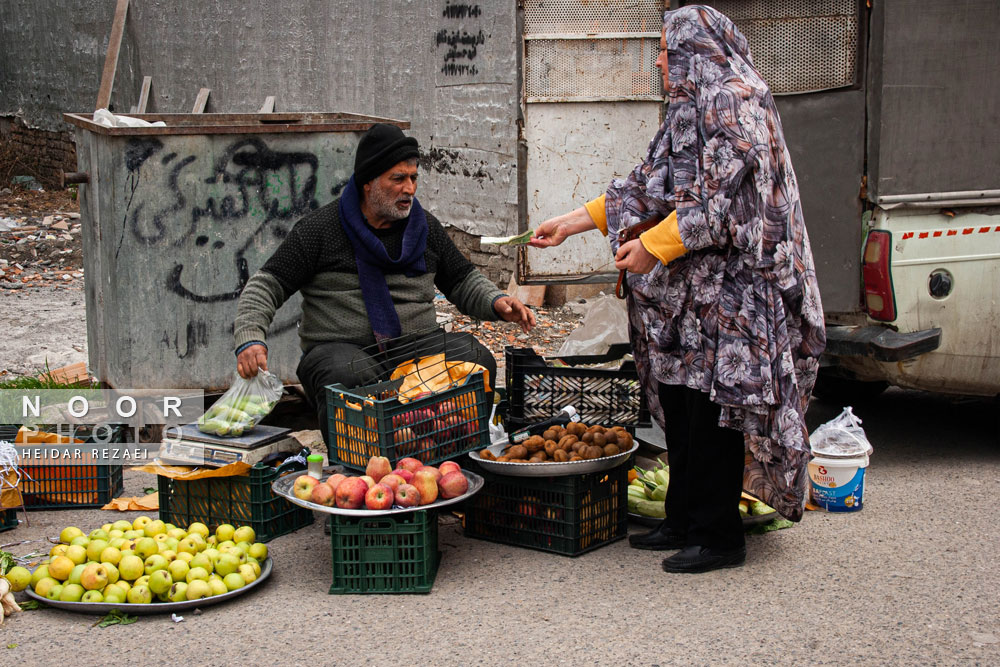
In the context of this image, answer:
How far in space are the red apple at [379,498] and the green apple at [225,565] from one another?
1.77ft

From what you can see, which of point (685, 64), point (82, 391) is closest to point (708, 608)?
point (685, 64)

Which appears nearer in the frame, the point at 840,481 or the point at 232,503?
the point at 232,503

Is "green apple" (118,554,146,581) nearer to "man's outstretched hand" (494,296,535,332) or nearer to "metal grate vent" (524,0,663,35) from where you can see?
"man's outstretched hand" (494,296,535,332)

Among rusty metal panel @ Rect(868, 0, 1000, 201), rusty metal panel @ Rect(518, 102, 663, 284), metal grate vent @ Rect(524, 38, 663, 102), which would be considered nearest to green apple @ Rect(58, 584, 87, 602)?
rusty metal panel @ Rect(868, 0, 1000, 201)

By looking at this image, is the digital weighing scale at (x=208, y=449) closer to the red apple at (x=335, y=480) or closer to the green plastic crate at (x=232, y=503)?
the green plastic crate at (x=232, y=503)

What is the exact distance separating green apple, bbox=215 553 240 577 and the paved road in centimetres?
13

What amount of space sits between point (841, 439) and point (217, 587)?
2766 mm

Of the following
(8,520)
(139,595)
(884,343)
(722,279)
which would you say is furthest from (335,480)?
(884,343)

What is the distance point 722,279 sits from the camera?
12.2 ft

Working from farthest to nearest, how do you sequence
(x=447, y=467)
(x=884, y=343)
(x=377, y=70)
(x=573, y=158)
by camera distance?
(x=377, y=70) → (x=573, y=158) → (x=884, y=343) → (x=447, y=467)

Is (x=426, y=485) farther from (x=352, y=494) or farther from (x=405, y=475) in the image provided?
(x=352, y=494)

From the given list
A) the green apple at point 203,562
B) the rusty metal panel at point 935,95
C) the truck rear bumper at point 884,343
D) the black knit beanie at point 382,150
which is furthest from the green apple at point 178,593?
the rusty metal panel at point 935,95

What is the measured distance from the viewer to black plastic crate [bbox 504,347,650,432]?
461 centimetres

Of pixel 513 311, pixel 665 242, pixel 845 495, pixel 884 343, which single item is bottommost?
pixel 845 495
